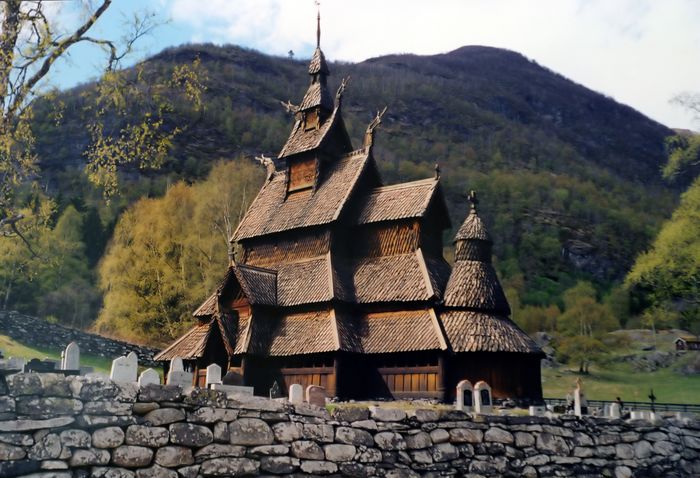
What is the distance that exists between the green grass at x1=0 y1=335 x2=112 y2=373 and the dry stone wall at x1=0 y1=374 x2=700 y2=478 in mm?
22288

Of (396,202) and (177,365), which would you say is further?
(396,202)

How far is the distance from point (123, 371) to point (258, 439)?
2.49 metres

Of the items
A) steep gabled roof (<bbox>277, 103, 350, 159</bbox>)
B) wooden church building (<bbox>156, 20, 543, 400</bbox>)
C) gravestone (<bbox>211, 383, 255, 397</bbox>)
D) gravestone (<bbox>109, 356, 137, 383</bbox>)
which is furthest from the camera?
steep gabled roof (<bbox>277, 103, 350, 159</bbox>)

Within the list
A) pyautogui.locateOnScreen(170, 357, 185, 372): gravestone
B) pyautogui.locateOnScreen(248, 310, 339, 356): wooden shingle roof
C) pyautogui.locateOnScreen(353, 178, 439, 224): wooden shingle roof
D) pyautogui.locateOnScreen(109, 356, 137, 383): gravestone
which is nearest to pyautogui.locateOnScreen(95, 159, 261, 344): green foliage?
pyautogui.locateOnScreen(248, 310, 339, 356): wooden shingle roof

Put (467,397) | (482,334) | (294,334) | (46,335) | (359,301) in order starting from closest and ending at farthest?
(467,397)
(482,334)
(294,334)
(359,301)
(46,335)

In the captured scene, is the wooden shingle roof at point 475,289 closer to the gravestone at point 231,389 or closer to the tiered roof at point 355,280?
the tiered roof at point 355,280

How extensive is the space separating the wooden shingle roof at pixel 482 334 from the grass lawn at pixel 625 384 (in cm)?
3192

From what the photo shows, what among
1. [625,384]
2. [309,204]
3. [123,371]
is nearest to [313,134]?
[309,204]

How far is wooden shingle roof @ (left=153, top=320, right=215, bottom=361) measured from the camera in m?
29.1

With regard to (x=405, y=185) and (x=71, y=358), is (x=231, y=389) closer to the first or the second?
(x=71, y=358)

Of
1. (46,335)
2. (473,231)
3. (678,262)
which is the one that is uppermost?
(678,262)

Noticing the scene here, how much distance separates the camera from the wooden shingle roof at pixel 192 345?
95.6 feet

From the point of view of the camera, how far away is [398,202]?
30297mm

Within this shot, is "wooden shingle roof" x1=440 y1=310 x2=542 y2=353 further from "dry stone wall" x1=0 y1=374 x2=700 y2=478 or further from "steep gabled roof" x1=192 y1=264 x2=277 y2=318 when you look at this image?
"dry stone wall" x1=0 y1=374 x2=700 y2=478
